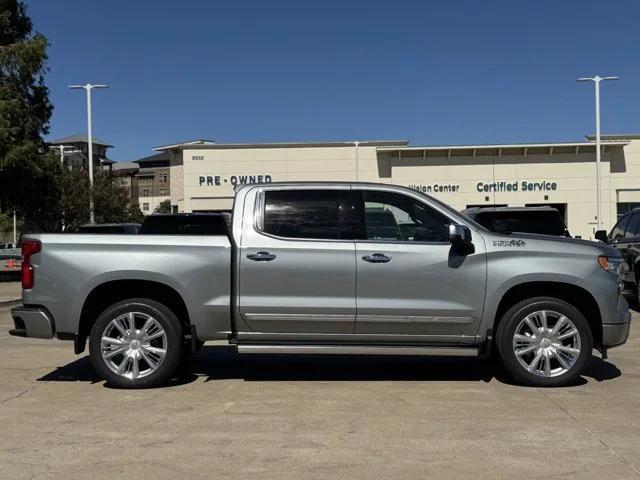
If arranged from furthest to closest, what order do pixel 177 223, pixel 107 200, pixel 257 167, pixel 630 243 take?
pixel 257 167 → pixel 107 200 → pixel 630 243 → pixel 177 223

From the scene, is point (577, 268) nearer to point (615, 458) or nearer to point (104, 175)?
point (615, 458)

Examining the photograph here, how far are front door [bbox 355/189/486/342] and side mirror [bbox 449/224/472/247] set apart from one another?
0.43 feet

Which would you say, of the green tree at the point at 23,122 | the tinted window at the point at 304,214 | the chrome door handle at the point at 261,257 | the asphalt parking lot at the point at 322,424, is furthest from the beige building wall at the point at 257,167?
the chrome door handle at the point at 261,257

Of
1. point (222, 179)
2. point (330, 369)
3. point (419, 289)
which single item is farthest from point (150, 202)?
point (419, 289)

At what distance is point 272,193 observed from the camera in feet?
22.1

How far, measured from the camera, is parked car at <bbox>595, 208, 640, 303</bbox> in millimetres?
12609

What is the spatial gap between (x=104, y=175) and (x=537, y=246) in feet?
111

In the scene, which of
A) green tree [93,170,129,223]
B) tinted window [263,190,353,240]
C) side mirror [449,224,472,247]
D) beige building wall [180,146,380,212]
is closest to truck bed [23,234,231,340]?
tinted window [263,190,353,240]

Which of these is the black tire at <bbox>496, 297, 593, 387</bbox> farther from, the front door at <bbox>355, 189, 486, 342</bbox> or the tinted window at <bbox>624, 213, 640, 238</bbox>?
the tinted window at <bbox>624, 213, 640, 238</bbox>

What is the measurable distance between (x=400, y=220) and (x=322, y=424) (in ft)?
7.26

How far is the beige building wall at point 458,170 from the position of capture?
46.1m

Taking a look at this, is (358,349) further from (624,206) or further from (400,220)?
(624,206)

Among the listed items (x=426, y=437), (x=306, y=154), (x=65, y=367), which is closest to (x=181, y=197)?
(x=306, y=154)

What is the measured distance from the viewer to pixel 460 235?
20.5 feet
